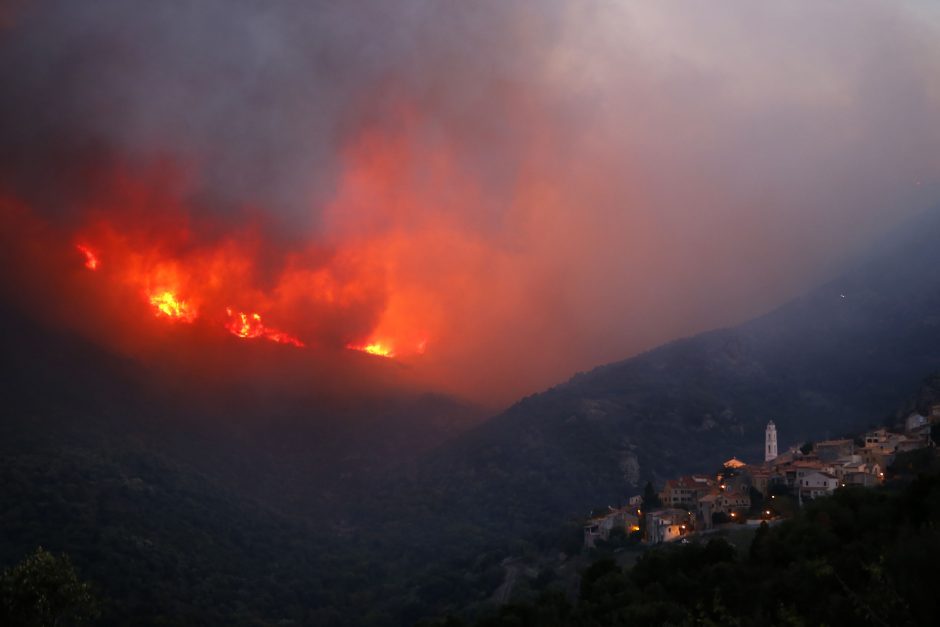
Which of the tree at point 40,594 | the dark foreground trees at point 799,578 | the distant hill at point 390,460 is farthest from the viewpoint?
the distant hill at point 390,460

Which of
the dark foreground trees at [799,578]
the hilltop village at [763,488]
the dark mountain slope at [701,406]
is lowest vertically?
the dark foreground trees at [799,578]

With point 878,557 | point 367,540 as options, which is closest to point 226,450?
point 367,540

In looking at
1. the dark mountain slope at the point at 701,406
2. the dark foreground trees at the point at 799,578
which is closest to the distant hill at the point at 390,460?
the dark mountain slope at the point at 701,406

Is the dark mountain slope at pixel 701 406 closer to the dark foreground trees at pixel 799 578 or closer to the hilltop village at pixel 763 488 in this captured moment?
the hilltop village at pixel 763 488

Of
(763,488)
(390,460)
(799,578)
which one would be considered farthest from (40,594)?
(390,460)

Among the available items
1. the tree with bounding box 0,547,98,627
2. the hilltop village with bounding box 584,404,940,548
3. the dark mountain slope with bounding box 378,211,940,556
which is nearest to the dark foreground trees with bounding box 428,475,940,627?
the hilltop village with bounding box 584,404,940,548

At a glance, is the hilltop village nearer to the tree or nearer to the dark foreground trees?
the dark foreground trees

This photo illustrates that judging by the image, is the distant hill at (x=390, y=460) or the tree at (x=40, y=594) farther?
the distant hill at (x=390, y=460)
